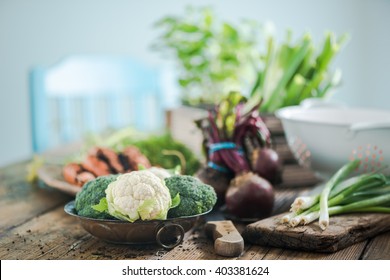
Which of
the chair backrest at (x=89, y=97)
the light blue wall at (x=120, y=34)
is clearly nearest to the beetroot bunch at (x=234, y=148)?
the chair backrest at (x=89, y=97)

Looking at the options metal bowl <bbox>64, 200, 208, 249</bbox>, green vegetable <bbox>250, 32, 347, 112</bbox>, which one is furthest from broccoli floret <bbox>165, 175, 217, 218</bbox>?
green vegetable <bbox>250, 32, 347, 112</bbox>

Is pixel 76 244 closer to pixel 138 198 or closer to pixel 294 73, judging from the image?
pixel 138 198

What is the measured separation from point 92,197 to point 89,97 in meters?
1.57

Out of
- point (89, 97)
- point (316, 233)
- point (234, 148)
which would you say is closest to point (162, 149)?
point (234, 148)

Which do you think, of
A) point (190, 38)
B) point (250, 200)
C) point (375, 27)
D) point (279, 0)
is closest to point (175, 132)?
point (190, 38)

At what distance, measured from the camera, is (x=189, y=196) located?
3.31ft

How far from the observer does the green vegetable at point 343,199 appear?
105 centimetres

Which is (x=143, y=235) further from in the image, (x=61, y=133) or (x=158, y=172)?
(x=61, y=133)

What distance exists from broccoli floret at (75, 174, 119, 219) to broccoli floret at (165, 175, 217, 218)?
0.35 ft

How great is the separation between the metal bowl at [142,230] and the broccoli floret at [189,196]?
0.5 inches

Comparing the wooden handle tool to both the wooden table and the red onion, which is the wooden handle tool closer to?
the wooden table

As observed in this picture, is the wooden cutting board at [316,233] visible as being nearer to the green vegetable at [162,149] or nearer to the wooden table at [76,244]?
the wooden table at [76,244]

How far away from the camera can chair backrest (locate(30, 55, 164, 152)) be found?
92.2 inches

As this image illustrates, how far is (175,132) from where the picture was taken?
1762mm
